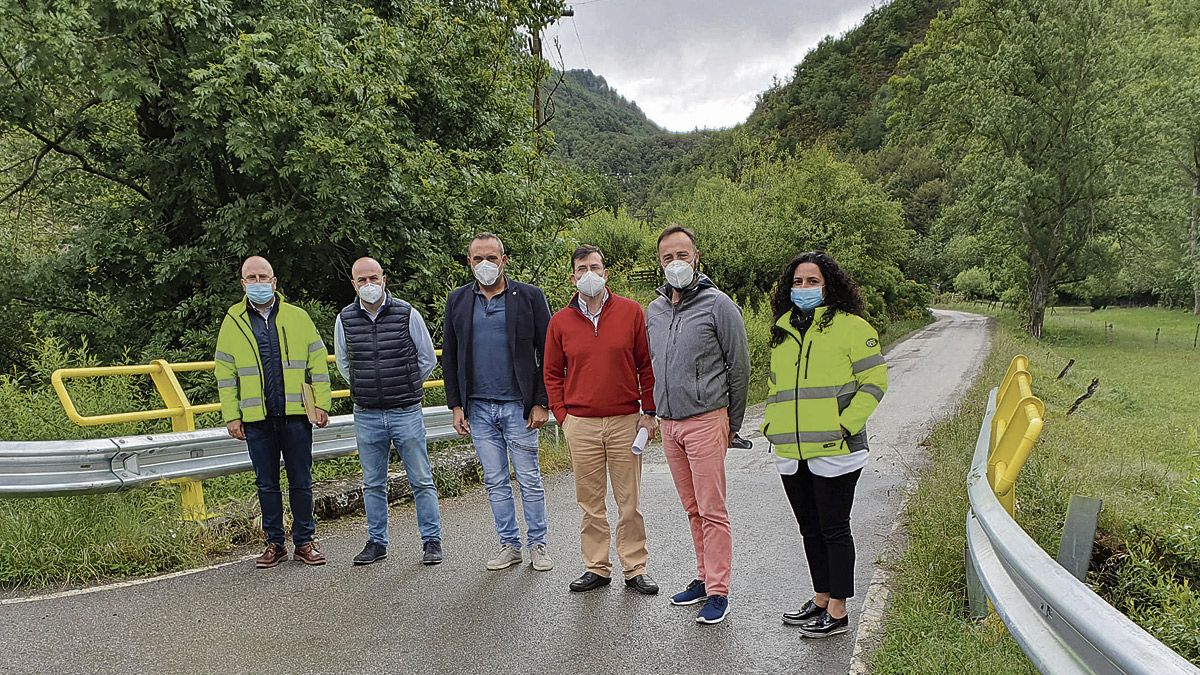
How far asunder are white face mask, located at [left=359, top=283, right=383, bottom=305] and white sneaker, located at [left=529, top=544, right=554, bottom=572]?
2.04 metres

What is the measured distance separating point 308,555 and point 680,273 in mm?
3221

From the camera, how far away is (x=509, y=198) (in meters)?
11.3

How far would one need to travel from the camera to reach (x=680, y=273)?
4410 millimetres

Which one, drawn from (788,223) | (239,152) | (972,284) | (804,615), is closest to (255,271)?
(804,615)

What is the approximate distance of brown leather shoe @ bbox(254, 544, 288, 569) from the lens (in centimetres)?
519

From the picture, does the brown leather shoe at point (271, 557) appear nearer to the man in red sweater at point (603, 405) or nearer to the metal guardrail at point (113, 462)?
the metal guardrail at point (113, 462)

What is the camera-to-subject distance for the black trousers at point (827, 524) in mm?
3969

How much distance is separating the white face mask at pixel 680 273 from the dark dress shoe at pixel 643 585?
1833 mm

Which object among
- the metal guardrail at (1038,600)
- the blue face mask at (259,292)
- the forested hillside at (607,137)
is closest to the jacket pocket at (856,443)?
the metal guardrail at (1038,600)

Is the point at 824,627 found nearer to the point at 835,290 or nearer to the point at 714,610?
the point at 714,610

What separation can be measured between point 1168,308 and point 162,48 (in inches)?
2727

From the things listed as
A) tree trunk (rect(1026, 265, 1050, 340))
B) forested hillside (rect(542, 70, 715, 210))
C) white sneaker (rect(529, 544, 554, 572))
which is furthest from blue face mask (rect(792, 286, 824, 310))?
tree trunk (rect(1026, 265, 1050, 340))

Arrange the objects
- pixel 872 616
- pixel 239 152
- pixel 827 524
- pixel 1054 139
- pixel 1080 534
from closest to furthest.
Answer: pixel 1080 534 < pixel 827 524 < pixel 872 616 < pixel 239 152 < pixel 1054 139

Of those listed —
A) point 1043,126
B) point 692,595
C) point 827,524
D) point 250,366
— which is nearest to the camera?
Result: point 827,524
